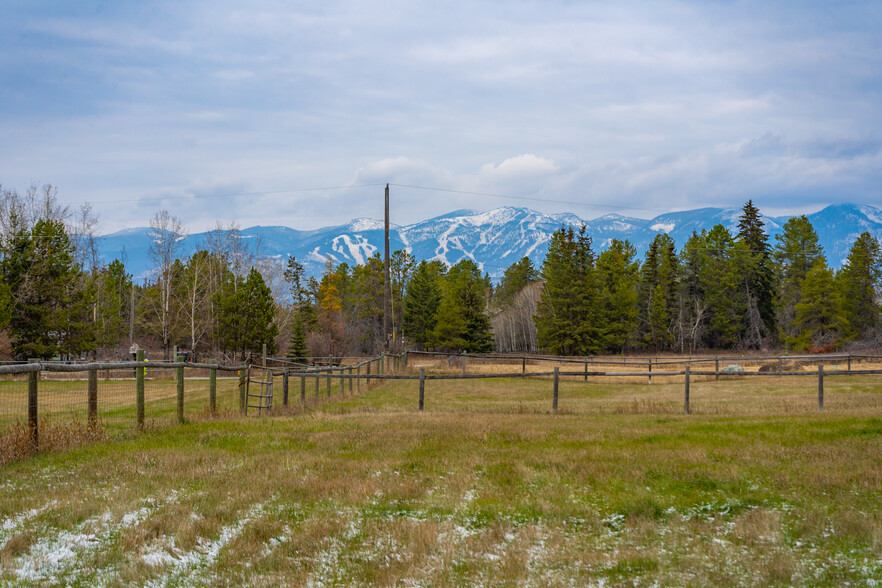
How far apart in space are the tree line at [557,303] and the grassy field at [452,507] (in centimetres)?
3896

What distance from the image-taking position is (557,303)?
66.9m

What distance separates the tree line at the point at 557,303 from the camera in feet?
178

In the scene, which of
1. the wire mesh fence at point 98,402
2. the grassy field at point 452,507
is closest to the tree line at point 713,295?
the wire mesh fence at point 98,402

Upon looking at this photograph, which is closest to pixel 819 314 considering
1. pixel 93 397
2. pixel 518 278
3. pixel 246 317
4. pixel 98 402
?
pixel 518 278

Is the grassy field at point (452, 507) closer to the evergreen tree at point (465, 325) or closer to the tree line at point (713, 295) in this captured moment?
the evergreen tree at point (465, 325)

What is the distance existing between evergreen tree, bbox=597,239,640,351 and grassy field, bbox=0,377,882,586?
61.3 meters

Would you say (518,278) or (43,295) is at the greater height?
(518,278)

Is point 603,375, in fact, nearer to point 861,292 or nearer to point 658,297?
point 861,292

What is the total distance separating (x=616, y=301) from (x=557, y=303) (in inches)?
384

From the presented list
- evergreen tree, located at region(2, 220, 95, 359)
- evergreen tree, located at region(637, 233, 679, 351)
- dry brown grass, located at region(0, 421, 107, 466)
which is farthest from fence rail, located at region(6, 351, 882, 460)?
evergreen tree, located at region(637, 233, 679, 351)

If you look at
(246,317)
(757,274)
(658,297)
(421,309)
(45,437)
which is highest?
(757,274)

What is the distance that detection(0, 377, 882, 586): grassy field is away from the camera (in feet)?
17.4

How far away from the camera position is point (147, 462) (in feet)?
29.3

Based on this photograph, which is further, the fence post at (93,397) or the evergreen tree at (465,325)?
the evergreen tree at (465,325)
